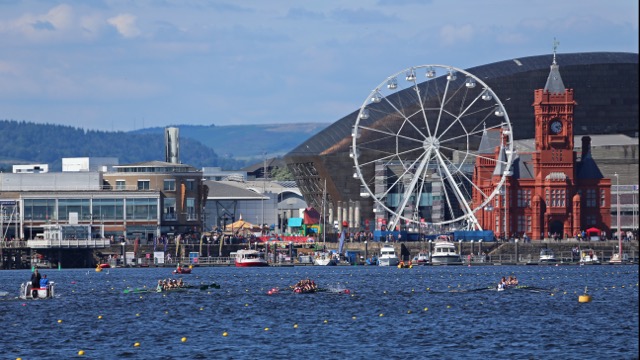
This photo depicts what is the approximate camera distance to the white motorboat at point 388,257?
7229 inches

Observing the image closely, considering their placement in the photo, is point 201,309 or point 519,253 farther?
point 519,253

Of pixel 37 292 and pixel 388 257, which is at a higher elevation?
pixel 388 257

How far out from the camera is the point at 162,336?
81625mm

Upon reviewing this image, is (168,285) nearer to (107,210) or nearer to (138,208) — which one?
(107,210)

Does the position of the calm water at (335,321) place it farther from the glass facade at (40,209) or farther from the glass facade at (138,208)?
the glass facade at (40,209)

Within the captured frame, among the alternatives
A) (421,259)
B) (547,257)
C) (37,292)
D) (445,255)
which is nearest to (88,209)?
(421,259)

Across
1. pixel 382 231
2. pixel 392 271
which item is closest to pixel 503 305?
pixel 392 271

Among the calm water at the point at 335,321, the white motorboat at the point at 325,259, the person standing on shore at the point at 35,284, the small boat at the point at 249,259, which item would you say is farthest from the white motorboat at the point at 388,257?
the person standing on shore at the point at 35,284

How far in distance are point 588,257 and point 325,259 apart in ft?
106

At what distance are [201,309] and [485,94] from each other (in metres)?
86.4

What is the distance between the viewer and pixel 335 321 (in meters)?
89.6

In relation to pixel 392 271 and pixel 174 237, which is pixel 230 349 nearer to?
pixel 392 271

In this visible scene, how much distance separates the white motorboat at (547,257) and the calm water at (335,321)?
140ft

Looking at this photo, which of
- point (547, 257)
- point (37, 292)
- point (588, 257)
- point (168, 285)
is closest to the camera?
point (37, 292)
